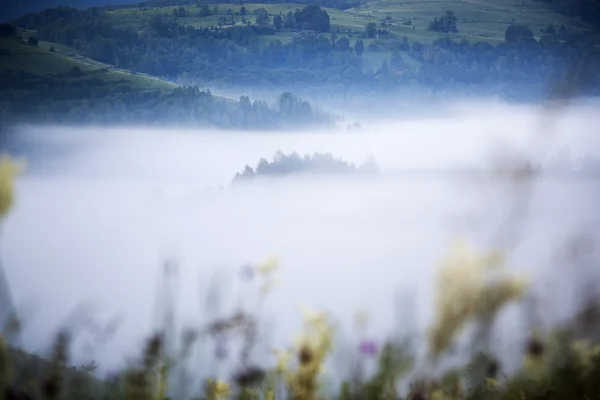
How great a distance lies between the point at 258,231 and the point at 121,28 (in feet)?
18.4

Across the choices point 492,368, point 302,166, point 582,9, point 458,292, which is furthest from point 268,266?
point 302,166

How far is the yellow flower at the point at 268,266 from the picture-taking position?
3.13 feet

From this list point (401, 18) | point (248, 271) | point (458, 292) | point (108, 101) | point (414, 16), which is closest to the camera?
point (458, 292)

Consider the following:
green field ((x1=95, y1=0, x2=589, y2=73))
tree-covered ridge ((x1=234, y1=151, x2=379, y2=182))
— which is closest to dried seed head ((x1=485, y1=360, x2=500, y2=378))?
green field ((x1=95, y1=0, x2=589, y2=73))

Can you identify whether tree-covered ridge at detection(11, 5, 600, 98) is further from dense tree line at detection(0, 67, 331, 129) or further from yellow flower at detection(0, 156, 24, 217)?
yellow flower at detection(0, 156, 24, 217)

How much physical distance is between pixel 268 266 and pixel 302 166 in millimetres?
8795

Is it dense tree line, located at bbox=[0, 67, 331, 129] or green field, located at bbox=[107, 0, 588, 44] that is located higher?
green field, located at bbox=[107, 0, 588, 44]

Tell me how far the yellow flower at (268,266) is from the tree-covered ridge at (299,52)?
7.63 metres

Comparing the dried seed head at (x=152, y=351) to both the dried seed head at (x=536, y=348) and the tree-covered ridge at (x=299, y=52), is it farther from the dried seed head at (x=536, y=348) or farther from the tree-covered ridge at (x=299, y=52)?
the tree-covered ridge at (x=299, y=52)

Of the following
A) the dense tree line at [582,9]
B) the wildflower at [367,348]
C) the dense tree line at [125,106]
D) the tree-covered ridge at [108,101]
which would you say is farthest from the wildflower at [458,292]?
the dense tree line at [125,106]

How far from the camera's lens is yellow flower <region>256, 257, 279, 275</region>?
95 cm

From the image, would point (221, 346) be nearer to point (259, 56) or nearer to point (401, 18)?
point (401, 18)

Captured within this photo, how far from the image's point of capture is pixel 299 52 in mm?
12758

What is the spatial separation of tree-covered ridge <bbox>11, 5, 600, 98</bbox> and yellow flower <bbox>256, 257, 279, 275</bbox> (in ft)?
25.0
